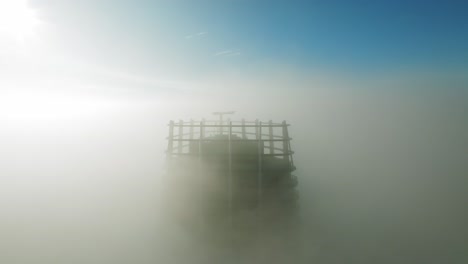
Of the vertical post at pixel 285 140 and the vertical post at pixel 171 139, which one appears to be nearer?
the vertical post at pixel 285 140

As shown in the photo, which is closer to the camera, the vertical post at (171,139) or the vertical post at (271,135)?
the vertical post at (271,135)

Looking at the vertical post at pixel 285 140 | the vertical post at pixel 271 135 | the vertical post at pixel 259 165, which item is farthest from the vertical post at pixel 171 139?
the vertical post at pixel 285 140

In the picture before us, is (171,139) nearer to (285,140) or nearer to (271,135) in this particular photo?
(271,135)

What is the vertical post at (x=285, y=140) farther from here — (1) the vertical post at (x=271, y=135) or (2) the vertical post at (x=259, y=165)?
(2) the vertical post at (x=259, y=165)

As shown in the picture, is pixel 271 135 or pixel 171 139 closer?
pixel 271 135

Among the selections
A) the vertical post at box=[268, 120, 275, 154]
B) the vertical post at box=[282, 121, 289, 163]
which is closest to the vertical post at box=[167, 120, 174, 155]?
the vertical post at box=[268, 120, 275, 154]

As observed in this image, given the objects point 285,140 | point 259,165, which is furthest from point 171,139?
point 285,140

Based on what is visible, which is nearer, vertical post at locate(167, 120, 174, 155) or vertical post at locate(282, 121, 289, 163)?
vertical post at locate(282, 121, 289, 163)

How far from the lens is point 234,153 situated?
1266cm

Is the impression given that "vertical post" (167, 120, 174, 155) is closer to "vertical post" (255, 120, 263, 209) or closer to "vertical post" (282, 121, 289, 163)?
"vertical post" (255, 120, 263, 209)

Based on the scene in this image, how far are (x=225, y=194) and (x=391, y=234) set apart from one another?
13.9 metres

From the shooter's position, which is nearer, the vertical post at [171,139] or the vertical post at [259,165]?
the vertical post at [259,165]

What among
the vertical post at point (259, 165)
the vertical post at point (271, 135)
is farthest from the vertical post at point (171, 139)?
the vertical post at point (271, 135)

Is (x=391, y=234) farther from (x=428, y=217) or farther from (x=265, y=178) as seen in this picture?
(x=265, y=178)
